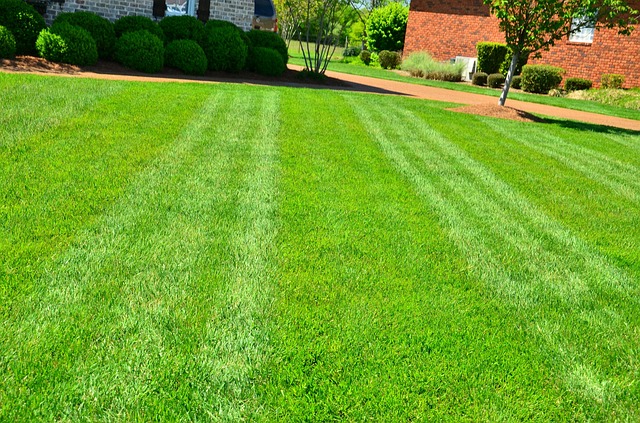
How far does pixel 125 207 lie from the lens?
4.28 meters

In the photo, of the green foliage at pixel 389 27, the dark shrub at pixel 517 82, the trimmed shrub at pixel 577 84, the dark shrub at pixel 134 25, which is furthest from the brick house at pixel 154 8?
the green foliage at pixel 389 27

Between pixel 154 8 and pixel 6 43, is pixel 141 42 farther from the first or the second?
pixel 154 8

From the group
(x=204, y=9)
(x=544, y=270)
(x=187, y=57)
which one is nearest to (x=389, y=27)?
(x=204, y=9)

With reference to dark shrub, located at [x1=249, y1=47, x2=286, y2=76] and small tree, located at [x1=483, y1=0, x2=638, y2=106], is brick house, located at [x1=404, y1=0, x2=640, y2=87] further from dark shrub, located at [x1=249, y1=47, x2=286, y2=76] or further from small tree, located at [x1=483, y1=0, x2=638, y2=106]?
dark shrub, located at [x1=249, y1=47, x2=286, y2=76]

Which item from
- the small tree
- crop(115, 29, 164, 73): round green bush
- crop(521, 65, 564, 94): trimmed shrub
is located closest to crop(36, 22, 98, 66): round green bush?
crop(115, 29, 164, 73): round green bush

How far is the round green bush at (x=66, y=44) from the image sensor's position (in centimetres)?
1153

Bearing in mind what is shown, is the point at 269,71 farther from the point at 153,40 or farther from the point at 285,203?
the point at 285,203

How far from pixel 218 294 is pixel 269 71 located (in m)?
12.7

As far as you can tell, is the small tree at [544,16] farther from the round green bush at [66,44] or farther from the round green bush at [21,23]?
the round green bush at [21,23]

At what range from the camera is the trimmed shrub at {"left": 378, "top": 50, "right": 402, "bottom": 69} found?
29875mm

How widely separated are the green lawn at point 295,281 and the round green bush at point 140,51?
19.9 ft

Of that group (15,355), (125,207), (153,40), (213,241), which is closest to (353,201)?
(213,241)

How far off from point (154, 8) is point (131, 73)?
4215mm

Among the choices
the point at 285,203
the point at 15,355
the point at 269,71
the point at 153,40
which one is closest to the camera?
the point at 15,355
